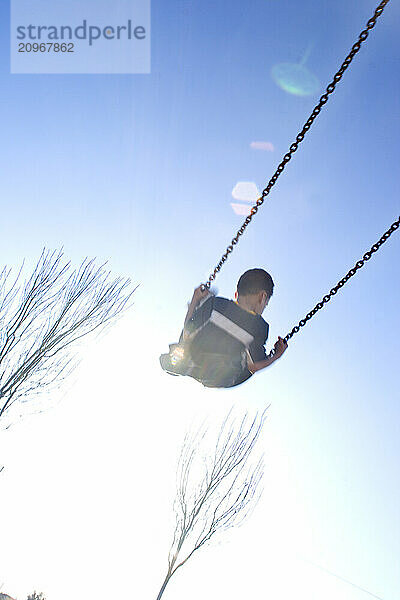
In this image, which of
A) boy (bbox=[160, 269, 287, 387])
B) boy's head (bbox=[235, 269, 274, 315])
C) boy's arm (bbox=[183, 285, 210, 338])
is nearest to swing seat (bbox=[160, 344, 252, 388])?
boy (bbox=[160, 269, 287, 387])

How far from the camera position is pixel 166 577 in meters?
8.20

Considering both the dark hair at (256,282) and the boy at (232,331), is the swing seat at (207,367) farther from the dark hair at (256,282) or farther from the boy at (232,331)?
the dark hair at (256,282)

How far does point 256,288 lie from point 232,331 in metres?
0.40

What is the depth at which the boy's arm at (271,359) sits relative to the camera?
3094 millimetres

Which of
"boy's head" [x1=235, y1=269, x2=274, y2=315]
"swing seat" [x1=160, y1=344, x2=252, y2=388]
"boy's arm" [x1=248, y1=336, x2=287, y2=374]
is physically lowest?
"swing seat" [x1=160, y1=344, x2=252, y2=388]

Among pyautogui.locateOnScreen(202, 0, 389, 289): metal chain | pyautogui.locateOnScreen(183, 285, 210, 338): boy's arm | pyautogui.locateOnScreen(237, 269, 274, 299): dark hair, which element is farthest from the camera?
pyautogui.locateOnScreen(183, 285, 210, 338): boy's arm

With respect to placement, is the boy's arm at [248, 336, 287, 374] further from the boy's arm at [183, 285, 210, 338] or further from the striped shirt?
the boy's arm at [183, 285, 210, 338]

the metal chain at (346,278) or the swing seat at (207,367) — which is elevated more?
the metal chain at (346,278)

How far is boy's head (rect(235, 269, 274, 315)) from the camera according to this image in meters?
3.01

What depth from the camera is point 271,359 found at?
3113 mm

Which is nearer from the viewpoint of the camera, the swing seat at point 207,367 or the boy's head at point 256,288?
the boy's head at point 256,288

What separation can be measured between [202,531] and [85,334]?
17.9 feet

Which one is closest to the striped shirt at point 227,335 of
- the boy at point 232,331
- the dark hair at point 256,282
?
the boy at point 232,331

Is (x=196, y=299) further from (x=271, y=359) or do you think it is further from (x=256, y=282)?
(x=271, y=359)
